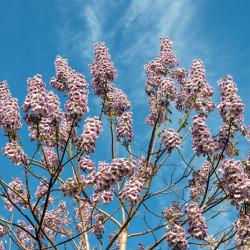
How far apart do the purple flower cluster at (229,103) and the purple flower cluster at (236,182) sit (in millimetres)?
1199

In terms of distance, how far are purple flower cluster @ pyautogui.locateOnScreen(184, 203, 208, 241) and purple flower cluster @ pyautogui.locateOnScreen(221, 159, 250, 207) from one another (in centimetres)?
87

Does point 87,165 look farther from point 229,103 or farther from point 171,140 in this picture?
point 229,103

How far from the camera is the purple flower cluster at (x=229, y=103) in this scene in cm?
780

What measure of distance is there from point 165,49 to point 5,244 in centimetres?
931

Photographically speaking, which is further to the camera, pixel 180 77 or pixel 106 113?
pixel 180 77

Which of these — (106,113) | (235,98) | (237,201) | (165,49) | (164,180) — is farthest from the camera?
(165,49)

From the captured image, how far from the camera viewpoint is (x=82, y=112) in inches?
297

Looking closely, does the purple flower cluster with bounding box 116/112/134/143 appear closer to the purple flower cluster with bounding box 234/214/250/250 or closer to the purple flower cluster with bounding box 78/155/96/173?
the purple flower cluster with bounding box 78/155/96/173

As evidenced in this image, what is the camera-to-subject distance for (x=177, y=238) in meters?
7.32

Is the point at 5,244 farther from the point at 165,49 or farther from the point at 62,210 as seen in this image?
the point at 165,49

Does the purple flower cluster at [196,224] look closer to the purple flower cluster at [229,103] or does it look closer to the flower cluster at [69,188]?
the purple flower cluster at [229,103]

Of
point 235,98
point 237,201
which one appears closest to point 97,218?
point 237,201

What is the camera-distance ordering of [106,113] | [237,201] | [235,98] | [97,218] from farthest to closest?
1. [97,218]
2. [106,113]
3. [235,98]
4. [237,201]

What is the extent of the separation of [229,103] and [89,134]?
3.43m
